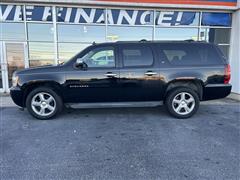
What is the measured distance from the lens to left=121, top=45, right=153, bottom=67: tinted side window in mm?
5262

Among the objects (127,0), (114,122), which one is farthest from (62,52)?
(114,122)

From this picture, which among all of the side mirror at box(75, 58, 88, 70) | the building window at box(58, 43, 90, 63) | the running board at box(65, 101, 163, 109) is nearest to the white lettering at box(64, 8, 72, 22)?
the building window at box(58, 43, 90, 63)

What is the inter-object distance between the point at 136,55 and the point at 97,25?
4.21 metres

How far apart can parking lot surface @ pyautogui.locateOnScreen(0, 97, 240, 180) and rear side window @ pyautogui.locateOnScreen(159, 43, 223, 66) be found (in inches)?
57.2

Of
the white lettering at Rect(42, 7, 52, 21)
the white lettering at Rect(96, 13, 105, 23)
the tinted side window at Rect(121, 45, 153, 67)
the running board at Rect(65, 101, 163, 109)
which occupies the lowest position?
the running board at Rect(65, 101, 163, 109)

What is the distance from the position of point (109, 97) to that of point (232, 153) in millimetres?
2917

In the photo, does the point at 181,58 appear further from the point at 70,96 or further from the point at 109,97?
the point at 70,96

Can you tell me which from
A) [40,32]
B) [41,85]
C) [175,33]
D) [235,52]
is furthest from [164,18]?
[41,85]

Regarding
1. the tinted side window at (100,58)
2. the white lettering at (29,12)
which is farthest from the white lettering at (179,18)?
the white lettering at (29,12)

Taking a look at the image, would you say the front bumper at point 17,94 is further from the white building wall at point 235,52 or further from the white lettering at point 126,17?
the white building wall at point 235,52

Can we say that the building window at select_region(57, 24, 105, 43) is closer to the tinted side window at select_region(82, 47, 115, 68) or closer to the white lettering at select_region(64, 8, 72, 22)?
the white lettering at select_region(64, 8, 72, 22)

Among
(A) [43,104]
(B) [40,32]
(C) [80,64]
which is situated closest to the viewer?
(C) [80,64]

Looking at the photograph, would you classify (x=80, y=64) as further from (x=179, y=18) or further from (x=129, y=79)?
(x=179, y=18)

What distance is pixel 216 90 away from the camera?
539 centimetres
